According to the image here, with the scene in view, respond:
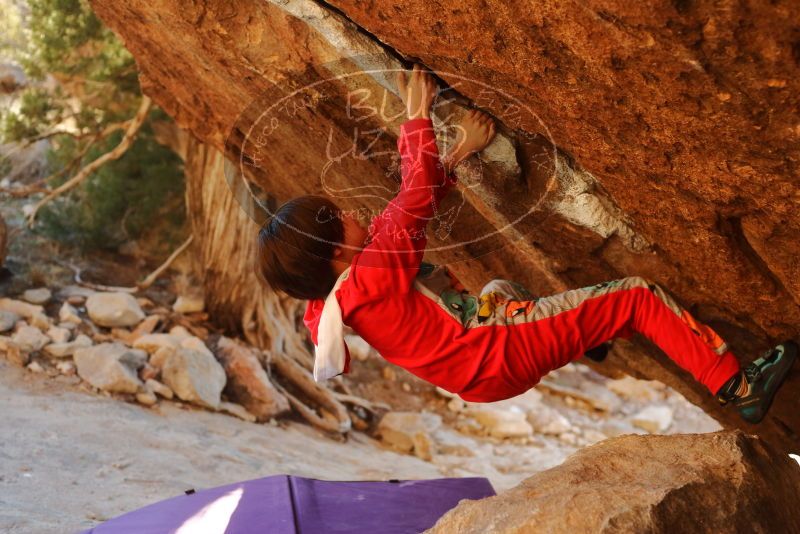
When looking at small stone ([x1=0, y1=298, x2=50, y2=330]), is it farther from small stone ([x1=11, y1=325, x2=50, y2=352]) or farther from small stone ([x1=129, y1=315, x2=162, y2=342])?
small stone ([x1=129, y1=315, x2=162, y2=342])

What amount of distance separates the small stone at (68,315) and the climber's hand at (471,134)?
13.3 ft

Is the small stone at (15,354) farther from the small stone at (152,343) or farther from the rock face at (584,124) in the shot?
the rock face at (584,124)

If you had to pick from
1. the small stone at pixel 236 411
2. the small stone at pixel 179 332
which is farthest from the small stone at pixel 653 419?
the small stone at pixel 179 332

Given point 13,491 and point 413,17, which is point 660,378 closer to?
point 413,17

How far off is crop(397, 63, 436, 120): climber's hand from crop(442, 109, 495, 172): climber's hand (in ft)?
0.44

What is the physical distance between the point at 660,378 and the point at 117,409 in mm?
3123

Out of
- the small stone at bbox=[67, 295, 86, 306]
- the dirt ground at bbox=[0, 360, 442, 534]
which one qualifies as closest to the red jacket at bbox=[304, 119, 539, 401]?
the dirt ground at bbox=[0, 360, 442, 534]

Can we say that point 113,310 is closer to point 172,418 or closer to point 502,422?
point 172,418

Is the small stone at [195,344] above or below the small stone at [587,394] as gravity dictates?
above

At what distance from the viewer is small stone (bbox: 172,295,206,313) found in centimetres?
612

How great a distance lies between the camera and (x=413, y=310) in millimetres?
2162

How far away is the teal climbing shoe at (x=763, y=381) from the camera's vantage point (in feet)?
7.15

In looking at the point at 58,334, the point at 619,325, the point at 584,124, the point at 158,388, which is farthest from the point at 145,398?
the point at 584,124

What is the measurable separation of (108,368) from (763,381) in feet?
12.8
